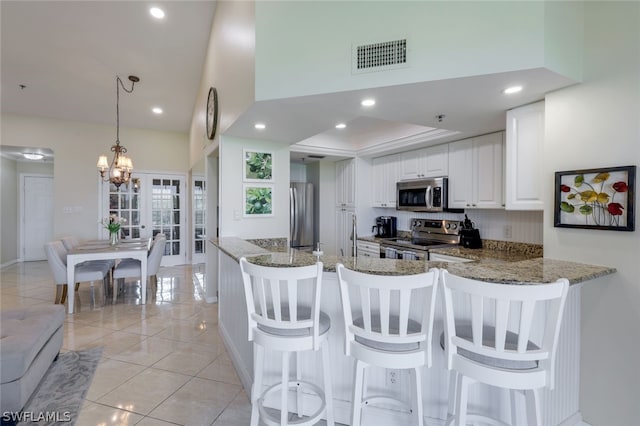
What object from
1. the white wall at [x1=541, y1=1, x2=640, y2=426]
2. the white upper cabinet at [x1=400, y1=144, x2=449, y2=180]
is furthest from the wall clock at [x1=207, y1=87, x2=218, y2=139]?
the white wall at [x1=541, y1=1, x2=640, y2=426]

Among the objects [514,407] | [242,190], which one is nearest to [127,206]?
[242,190]

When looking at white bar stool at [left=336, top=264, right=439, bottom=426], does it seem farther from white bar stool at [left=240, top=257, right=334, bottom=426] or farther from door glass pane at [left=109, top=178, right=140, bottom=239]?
door glass pane at [left=109, top=178, right=140, bottom=239]

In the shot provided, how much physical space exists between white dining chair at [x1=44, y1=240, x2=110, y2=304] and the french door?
214 cm

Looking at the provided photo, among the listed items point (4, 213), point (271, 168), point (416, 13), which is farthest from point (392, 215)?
point (4, 213)

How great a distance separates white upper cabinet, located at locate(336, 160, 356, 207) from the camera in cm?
480

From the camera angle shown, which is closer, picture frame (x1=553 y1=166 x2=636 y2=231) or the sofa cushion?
picture frame (x1=553 y1=166 x2=636 y2=231)

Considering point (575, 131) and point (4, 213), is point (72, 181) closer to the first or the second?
point (4, 213)

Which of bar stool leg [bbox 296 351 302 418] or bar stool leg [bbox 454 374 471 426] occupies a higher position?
bar stool leg [bbox 454 374 471 426]

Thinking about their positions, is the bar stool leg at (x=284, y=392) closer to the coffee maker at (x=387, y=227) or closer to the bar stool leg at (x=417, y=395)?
the bar stool leg at (x=417, y=395)

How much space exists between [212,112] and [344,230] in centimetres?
276

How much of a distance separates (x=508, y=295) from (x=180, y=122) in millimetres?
6665

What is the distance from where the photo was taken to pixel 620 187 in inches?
65.2

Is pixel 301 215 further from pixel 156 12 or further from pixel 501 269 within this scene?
pixel 501 269

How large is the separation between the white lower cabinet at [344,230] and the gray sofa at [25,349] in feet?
Result: 12.1
